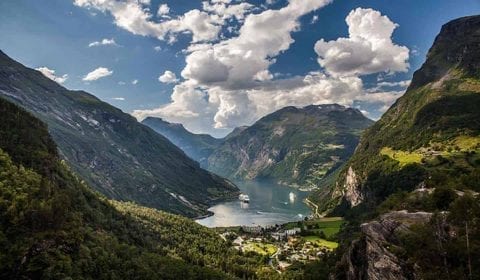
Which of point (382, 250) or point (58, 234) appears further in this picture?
point (58, 234)

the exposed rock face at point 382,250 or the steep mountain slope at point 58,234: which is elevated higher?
the exposed rock face at point 382,250

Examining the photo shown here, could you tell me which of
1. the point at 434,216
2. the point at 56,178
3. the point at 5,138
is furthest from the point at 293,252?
the point at 434,216

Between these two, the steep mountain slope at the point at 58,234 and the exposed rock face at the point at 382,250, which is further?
the steep mountain slope at the point at 58,234

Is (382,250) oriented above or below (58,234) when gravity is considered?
above

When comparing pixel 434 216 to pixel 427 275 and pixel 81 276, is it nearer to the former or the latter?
pixel 427 275

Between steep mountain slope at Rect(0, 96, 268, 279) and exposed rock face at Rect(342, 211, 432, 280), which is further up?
exposed rock face at Rect(342, 211, 432, 280)

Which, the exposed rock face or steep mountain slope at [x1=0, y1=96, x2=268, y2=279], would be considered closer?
the exposed rock face
